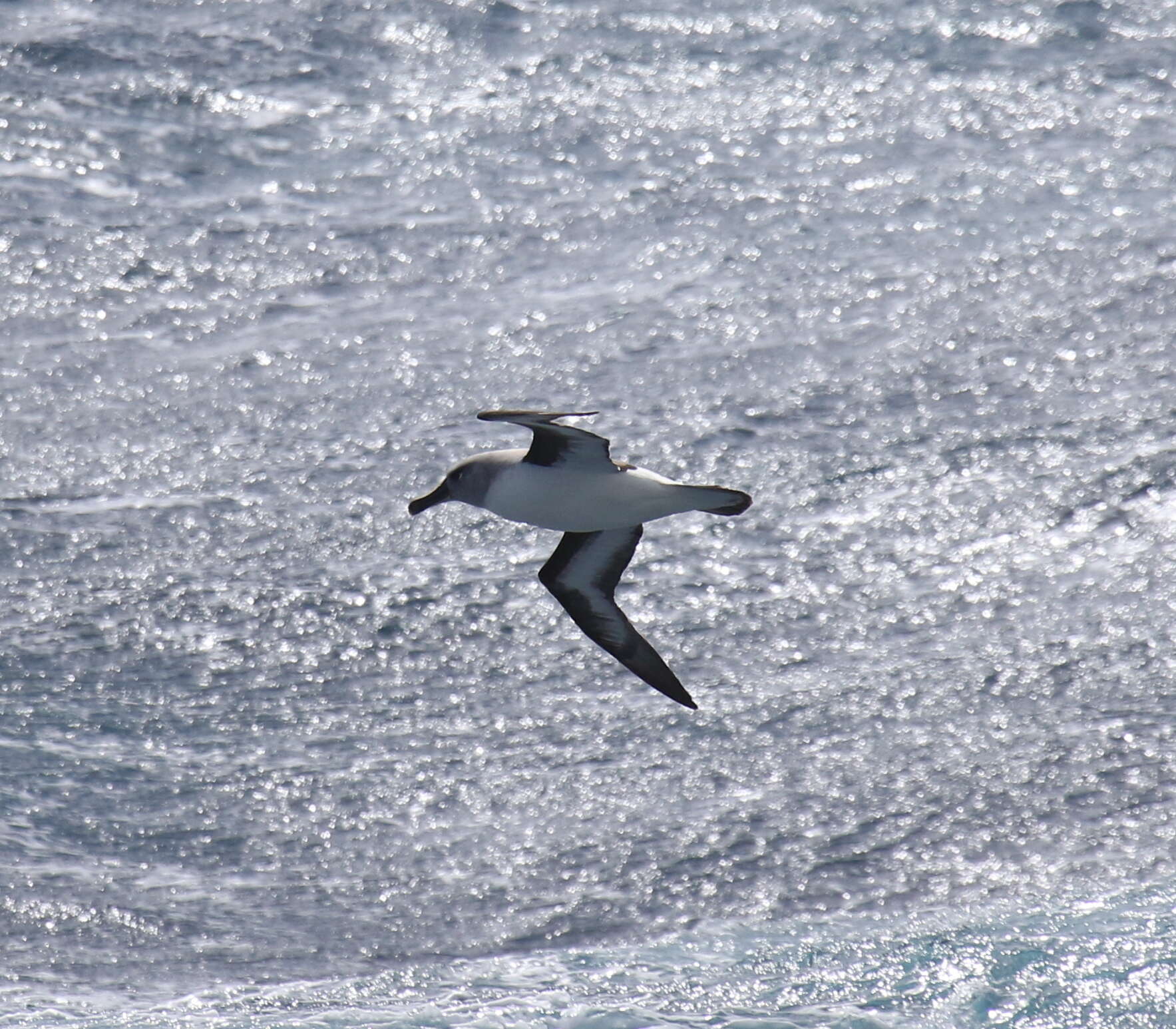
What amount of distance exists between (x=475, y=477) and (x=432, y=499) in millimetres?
278

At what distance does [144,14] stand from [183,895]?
8.18m

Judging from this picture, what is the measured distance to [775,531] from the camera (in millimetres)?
8211

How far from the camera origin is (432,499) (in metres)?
5.95

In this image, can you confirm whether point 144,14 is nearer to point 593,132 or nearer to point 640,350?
point 593,132

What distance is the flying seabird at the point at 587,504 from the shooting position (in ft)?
17.4

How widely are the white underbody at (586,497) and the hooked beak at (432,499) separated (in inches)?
14.4

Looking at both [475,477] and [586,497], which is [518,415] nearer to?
[586,497]

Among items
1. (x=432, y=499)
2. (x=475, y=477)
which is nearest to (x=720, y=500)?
(x=475, y=477)

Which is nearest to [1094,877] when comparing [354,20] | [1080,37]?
[1080,37]

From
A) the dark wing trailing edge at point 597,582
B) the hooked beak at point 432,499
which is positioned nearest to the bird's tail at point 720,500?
the dark wing trailing edge at point 597,582

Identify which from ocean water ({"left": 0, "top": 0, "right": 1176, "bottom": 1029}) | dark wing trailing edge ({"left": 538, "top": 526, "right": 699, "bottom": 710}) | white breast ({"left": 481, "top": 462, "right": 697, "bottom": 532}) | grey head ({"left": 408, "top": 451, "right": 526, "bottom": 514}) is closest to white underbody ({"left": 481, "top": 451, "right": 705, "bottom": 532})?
white breast ({"left": 481, "top": 462, "right": 697, "bottom": 532})

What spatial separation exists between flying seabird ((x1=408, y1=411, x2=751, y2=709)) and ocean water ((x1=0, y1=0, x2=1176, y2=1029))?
1031 mm

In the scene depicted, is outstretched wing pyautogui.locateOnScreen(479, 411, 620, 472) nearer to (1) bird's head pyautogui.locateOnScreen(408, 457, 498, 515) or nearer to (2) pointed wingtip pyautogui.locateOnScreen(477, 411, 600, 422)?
(1) bird's head pyautogui.locateOnScreen(408, 457, 498, 515)

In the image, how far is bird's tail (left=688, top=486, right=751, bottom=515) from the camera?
16.8ft
